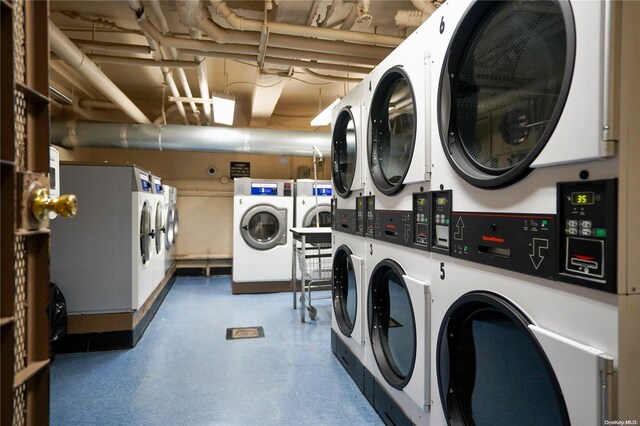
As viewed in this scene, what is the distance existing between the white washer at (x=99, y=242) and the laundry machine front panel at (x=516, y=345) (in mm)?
2457

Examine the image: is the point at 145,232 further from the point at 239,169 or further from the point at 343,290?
the point at 239,169

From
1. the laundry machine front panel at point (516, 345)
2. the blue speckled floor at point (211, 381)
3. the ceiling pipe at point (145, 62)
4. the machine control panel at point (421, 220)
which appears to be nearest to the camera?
the laundry machine front panel at point (516, 345)

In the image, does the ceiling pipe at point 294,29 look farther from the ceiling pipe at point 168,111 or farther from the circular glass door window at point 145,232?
the ceiling pipe at point 168,111

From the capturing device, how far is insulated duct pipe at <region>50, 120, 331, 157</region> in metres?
4.56

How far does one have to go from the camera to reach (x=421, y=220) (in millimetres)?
1570

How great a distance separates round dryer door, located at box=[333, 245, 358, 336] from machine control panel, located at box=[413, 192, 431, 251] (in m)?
1.04

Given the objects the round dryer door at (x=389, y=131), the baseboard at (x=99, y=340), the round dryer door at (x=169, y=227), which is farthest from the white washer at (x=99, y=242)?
the round dryer door at (x=389, y=131)

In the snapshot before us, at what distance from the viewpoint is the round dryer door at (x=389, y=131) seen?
1.88 metres

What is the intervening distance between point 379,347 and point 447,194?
1102 mm

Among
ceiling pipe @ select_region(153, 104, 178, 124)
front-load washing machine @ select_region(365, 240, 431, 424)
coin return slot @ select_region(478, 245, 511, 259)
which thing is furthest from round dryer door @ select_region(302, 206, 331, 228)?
coin return slot @ select_region(478, 245, 511, 259)

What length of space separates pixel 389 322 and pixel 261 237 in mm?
3197

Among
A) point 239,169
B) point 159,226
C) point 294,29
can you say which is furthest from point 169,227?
point 294,29

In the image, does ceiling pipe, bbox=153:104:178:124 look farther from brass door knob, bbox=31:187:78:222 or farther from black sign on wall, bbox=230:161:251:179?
brass door knob, bbox=31:187:78:222

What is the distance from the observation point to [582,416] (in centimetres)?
85
